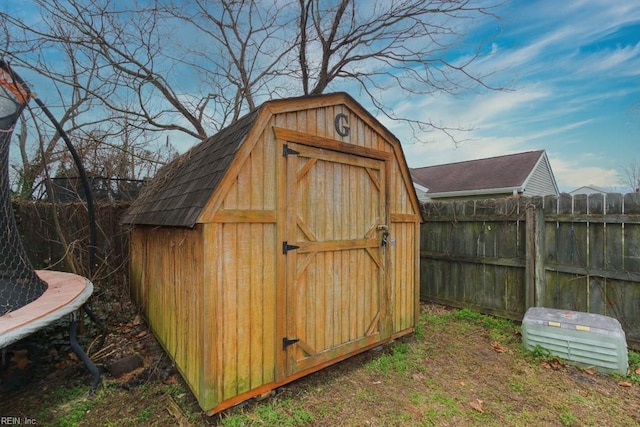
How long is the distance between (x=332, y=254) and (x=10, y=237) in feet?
9.75

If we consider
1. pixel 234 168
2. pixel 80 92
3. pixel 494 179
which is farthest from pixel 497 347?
pixel 494 179

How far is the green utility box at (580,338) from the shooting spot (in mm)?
3131

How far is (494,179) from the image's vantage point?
14070mm

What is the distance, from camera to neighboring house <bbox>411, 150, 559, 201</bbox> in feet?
44.0

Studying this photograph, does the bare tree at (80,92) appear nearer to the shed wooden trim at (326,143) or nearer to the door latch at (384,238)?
Result: the shed wooden trim at (326,143)

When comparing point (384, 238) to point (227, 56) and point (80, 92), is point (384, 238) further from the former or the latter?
point (80, 92)

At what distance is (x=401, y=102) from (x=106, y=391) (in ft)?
25.7

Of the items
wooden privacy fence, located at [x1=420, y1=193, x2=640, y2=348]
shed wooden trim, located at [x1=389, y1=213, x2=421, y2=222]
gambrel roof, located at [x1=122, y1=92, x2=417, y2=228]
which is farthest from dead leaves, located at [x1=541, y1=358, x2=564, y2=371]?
gambrel roof, located at [x1=122, y1=92, x2=417, y2=228]

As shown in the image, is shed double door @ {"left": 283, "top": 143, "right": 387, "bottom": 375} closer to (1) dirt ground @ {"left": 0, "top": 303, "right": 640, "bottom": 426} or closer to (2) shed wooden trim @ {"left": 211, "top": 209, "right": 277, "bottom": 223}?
(2) shed wooden trim @ {"left": 211, "top": 209, "right": 277, "bottom": 223}

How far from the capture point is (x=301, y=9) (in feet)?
23.4

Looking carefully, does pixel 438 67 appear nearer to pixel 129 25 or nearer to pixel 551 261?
pixel 551 261

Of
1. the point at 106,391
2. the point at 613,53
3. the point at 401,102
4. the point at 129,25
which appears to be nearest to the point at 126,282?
the point at 106,391

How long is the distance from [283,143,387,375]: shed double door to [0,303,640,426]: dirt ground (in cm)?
36

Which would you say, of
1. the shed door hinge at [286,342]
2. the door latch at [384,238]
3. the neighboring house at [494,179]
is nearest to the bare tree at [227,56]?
the door latch at [384,238]
